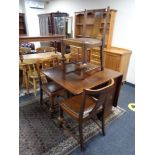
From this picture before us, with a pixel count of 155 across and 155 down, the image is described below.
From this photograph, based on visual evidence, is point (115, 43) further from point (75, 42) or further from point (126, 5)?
point (75, 42)

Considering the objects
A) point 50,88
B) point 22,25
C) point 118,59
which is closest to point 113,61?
point 118,59

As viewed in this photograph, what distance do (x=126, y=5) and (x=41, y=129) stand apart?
10.6 ft

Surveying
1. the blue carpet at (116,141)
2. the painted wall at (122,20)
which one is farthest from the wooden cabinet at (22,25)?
the blue carpet at (116,141)

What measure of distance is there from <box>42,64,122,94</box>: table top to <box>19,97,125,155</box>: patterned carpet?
2.44ft

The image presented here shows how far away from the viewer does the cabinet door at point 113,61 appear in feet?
10.6

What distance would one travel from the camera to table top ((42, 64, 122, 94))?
1.58m

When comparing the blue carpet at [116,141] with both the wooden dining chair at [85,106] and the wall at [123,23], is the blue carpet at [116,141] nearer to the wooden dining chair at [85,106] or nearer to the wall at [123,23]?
the wooden dining chair at [85,106]

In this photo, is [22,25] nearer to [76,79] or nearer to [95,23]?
[95,23]

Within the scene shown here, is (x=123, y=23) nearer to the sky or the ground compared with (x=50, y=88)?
nearer to the sky

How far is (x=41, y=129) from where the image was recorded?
198 cm

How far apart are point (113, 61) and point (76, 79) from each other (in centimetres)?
185

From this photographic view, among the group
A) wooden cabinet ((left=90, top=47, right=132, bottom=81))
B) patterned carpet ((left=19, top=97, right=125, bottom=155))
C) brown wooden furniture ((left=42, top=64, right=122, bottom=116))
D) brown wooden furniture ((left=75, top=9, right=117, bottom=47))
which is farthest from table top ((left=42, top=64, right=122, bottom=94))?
brown wooden furniture ((left=75, top=9, right=117, bottom=47))

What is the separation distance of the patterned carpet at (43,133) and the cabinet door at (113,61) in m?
1.21

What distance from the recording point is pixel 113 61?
3.35 metres
